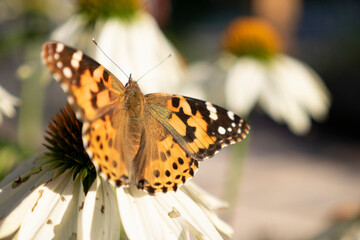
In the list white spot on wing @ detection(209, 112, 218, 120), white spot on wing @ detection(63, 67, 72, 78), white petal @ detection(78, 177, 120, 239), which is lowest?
white petal @ detection(78, 177, 120, 239)

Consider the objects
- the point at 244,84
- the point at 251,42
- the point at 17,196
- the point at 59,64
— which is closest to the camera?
the point at 59,64

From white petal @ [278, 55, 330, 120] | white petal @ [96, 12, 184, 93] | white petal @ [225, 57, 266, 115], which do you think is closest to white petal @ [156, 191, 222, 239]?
white petal @ [96, 12, 184, 93]

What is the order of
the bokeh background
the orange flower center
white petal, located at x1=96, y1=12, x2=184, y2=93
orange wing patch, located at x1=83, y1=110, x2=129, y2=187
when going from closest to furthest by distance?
orange wing patch, located at x1=83, y1=110, x2=129, y2=187
white petal, located at x1=96, y1=12, x2=184, y2=93
the bokeh background
the orange flower center

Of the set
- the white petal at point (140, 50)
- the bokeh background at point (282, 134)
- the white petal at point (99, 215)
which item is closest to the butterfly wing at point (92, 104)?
the white petal at point (99, 215)

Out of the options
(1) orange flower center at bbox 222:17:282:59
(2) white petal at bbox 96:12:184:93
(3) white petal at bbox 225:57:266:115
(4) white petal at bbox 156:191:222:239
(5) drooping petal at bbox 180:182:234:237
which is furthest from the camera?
(1) orange flower center at bbox 222:17:282:59

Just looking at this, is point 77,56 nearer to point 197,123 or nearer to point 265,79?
point 197,123

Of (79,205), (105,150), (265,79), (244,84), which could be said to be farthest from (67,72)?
(265,79)

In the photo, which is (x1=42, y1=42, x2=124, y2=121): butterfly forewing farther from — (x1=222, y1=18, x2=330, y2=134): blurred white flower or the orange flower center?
the orange flower center

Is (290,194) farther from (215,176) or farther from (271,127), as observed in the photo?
(271,127)
